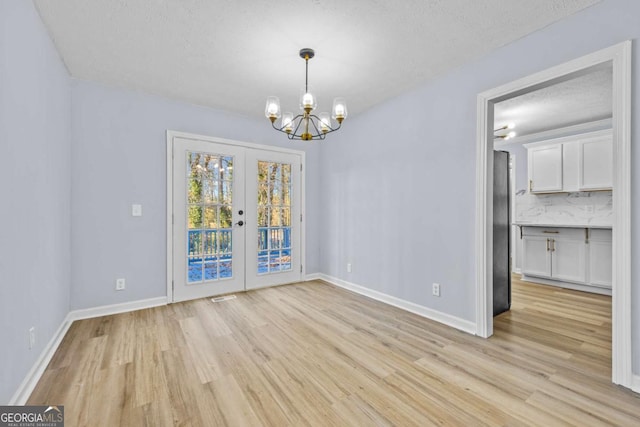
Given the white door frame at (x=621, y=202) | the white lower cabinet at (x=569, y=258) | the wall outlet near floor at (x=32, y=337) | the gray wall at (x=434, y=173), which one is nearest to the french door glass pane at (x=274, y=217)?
the gray wall at (x=434, y=173)

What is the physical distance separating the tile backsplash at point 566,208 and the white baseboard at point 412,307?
128 inches

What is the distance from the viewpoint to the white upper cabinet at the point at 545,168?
15.5 feet

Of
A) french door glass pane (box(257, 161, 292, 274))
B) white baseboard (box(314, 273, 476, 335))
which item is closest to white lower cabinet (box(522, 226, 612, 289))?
white baseboard (box(314, 273, 476, 335))

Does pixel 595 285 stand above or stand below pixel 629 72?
below

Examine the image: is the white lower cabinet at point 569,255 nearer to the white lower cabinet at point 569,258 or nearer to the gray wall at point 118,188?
the white lower cabinet at point 569,258

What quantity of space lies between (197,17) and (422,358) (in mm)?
3080

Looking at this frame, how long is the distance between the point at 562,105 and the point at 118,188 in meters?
5.67

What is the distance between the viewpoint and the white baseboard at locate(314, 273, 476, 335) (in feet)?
9.04

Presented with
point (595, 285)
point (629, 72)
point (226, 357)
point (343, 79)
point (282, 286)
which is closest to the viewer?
point (629, 72)

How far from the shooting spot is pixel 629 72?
181cm

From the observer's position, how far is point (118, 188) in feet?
10.7

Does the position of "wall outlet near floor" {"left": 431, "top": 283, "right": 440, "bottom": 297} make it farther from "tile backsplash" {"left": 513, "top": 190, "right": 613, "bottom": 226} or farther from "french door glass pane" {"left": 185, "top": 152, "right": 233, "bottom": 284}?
"tile backsplash" {"left": 513, "top": 190, "right": 613, "bottom": 226}

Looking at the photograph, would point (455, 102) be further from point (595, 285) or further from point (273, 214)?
point (595, 285)

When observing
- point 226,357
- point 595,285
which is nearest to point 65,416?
point 226,357
